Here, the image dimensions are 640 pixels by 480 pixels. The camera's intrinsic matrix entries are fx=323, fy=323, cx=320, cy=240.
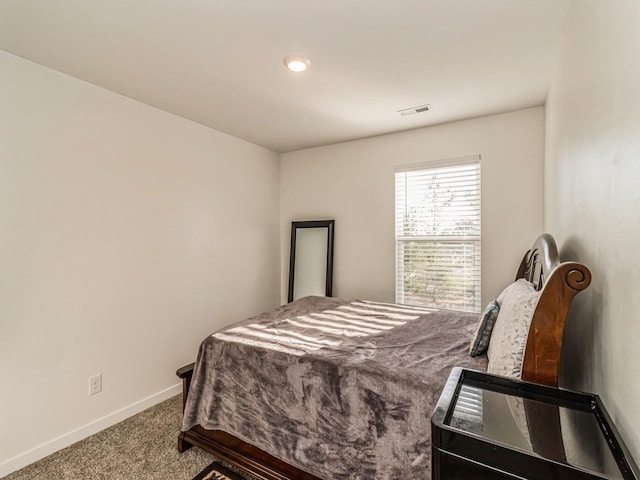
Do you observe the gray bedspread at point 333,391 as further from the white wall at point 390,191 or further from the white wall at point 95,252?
the white wall at point 390,191

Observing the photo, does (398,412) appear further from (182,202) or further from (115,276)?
(182,202)

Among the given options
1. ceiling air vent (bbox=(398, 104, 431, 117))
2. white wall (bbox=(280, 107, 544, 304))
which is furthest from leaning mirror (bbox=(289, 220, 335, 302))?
ceiling air vent (bbox=(398, 104, 431, 117))

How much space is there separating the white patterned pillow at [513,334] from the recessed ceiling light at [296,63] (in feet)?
6.19

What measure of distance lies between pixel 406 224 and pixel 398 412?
2.37 meters

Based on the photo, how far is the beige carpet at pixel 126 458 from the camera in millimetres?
1946

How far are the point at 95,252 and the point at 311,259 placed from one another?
7.66ft

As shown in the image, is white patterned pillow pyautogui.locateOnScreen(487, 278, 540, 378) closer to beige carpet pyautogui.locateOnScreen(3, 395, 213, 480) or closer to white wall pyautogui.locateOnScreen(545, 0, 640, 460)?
white wall pyautogui.locateOnScreen(545, 0, 640, 460)

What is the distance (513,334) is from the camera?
1.35 meters

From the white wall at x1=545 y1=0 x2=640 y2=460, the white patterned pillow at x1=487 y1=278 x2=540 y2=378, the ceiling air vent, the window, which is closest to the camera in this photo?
the white wall at x1=545 y1=0 x2=640 y2=460

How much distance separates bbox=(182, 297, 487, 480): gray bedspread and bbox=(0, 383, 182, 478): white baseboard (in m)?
0.91

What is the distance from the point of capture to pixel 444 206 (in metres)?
3.38

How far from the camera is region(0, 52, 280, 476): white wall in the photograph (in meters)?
2.06

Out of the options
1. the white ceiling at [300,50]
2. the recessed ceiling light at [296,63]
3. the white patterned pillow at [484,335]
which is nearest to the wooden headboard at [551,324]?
the white patterned pillow at [484,335]

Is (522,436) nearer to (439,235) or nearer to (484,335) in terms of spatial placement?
(484,335)
